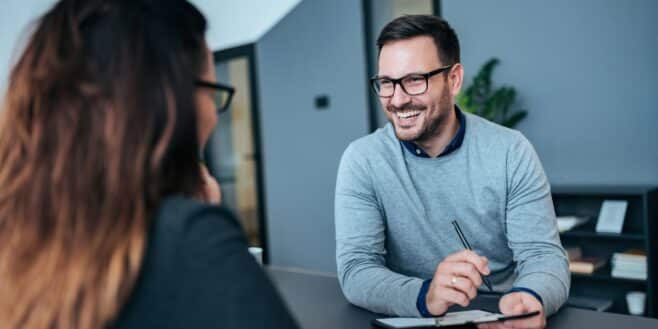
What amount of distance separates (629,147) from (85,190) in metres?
3.13

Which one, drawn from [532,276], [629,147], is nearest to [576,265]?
[629,147]

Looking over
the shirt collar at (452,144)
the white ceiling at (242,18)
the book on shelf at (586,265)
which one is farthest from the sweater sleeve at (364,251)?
the white ceiling at (242,18)

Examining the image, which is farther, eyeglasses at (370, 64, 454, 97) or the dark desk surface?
eyeglasses at (370, 64, 454, 97)

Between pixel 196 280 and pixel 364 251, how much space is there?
3.07 feet

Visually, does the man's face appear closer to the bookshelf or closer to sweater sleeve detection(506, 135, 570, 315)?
sweater sleeve detection(506, 135, 570, 315)

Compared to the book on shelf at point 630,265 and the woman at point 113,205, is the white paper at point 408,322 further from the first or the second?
the book on shelf at point 630,265

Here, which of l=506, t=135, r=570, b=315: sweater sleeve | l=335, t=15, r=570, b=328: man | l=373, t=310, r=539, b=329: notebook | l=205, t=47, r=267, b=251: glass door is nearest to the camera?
l=373, t=310, r=539, b=329: notebook

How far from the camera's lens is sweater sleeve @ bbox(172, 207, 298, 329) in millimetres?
572

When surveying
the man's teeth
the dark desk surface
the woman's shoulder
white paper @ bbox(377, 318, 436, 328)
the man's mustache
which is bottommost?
the dark desk surface

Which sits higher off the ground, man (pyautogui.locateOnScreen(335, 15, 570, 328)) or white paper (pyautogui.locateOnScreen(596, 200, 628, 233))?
man (pyautogui.locateOnScreen(335, 15, 570, 328))

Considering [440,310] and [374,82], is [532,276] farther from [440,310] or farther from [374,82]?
[374,82]

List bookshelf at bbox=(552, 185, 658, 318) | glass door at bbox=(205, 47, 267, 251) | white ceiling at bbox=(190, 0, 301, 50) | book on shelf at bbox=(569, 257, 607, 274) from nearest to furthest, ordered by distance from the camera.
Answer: bookshelf at bbox=(552, 185, 658, 318), book on shelf at bbox=(569, 257, 607, 274), white ceiling at bbox=(190, 0, 301, 50), glass door at bbox=(205, 47, 267, 251)

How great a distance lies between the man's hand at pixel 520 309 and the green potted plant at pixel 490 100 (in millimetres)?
2217

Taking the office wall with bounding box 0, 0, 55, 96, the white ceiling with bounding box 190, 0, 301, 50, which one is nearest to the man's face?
the white ceiling with bounding box 190, 0, 301, 50
